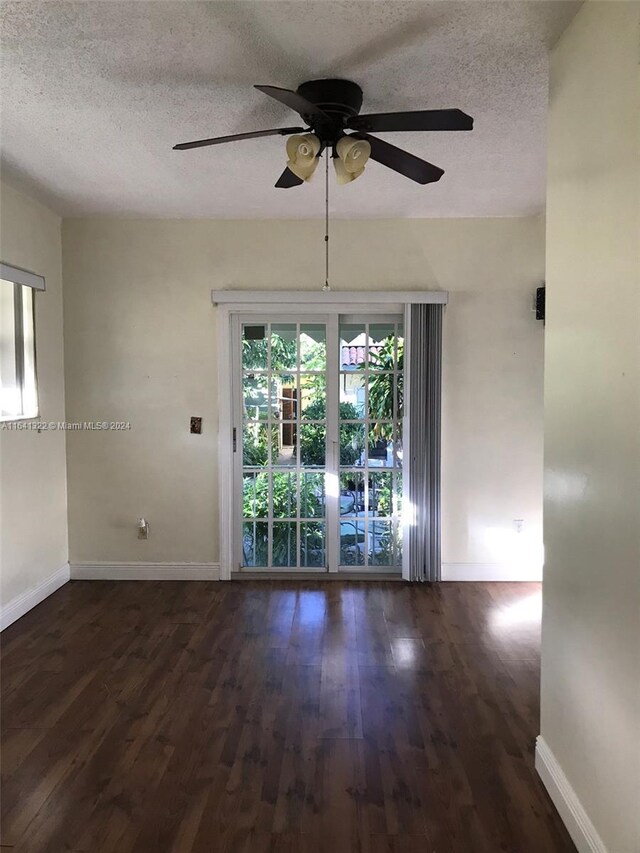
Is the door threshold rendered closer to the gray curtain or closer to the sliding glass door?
the sliding glass door

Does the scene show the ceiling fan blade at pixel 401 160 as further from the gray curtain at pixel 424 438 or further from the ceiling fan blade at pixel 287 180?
the gray curtain at pixel 424 438

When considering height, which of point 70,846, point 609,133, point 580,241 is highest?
point 609,133

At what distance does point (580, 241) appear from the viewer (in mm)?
1810

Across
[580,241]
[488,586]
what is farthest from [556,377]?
[488,586]

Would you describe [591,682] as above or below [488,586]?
above

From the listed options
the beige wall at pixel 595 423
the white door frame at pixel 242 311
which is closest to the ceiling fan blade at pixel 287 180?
the beige wall at pixel 595 423

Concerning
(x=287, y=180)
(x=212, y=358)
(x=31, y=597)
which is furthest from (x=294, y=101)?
(x=31, y=597)

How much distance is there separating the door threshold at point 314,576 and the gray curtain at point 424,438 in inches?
9.8

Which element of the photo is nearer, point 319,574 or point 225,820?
point 225,820

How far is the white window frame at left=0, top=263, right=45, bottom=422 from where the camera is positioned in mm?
3654

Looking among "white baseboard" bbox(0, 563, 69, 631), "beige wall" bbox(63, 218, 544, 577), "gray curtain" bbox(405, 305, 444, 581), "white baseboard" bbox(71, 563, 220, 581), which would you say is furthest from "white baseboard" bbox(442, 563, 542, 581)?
"white baseboard" bbox(0, 563, 69, 631)

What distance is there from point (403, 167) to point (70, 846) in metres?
2.71

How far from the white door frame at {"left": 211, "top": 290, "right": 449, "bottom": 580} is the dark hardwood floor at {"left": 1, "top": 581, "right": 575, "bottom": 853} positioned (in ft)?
2.09

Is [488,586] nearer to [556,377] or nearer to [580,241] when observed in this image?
[556,377]
